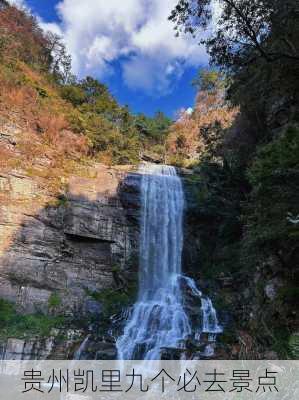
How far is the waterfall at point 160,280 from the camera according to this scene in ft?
33.7

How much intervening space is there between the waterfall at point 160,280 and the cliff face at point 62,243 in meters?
0.77

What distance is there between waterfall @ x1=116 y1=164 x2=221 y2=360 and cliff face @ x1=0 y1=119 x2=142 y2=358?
2.52ft

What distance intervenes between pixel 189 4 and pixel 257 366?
24.8ft

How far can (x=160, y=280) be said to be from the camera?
45.8ft

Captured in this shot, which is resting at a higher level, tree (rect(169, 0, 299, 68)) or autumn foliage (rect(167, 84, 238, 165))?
autumn foliage (rect(167, 84, 238, 165))

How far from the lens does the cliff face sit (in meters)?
11.5

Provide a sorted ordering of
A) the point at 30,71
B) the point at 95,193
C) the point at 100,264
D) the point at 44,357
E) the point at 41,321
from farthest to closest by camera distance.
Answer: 1. the point at 30,71
2. the point at 95,193
3. the point at 100,264
4. the point at 41,321
5. the point at 44,357

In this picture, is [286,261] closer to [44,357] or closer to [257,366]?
[257,366]

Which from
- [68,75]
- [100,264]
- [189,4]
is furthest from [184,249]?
[68,75]

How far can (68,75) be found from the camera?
985 inches

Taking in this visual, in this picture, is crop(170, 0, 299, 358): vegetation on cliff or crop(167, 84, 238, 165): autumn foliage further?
crop(167, 84, 238, 165): autumn foliage

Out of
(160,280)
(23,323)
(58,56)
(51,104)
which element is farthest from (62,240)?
(58,56)

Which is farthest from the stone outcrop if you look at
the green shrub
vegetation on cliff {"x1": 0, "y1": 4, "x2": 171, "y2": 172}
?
Result: vegetation on cliff {"x1": 0, "y1": 4, "x2": 171, "y2": 172}

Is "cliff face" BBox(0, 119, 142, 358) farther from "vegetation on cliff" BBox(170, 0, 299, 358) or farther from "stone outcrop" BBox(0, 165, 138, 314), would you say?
"vegetation on cliff" BBox(170, 0, 299, 358)
